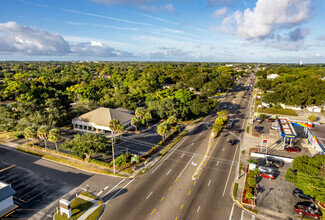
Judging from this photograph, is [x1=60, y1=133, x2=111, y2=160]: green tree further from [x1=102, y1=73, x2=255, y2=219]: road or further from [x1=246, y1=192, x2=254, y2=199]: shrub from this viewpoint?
[x1=246, y1=192, x2=254, y2=199]: shrub

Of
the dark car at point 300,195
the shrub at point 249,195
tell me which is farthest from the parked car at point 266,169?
the shrub at point 249,195

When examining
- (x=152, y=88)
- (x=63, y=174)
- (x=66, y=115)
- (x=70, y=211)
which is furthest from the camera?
(x=152, y=88)

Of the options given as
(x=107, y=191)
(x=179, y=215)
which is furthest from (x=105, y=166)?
(x=179, y=215)

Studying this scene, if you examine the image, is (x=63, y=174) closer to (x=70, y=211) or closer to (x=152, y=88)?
(x=70, y=211)

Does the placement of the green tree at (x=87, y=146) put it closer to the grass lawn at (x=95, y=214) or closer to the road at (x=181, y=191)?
the road at (x=181, y=191)

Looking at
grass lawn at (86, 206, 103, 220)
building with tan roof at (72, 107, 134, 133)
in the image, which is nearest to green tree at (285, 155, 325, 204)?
grass lawn at (86, 206, 103, 220)

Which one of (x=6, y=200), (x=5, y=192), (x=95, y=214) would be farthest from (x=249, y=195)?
(x=5, y=192)
